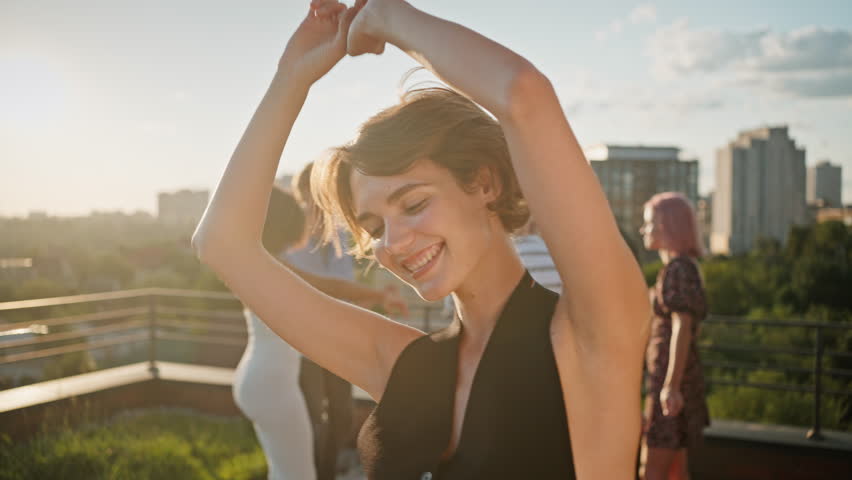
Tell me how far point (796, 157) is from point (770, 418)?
9901cm

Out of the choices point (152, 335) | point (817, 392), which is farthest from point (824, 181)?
point (152, 335)

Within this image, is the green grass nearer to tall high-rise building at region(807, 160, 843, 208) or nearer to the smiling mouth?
the smiling mouth

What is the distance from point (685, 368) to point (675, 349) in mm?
184

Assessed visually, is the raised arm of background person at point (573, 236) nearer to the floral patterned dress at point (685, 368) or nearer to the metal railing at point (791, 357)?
the floral patterned dress at point (685, 368)

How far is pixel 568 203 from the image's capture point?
0.82m

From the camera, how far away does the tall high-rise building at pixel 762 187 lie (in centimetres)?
9344

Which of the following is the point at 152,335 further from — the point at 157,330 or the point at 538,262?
the point at 538,262

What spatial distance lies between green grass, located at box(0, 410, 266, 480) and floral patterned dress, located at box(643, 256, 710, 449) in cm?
272

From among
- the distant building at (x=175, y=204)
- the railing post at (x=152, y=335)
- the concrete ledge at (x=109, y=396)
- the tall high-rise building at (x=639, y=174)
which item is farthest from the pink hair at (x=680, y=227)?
the tall high-rise building at (x=639, y=174)

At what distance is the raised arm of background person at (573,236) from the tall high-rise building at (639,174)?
3584 inches

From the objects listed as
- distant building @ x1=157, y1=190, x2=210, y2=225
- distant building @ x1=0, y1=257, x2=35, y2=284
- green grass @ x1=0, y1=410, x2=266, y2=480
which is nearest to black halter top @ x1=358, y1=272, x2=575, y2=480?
green grass @ x1=0, y1=410, x2=266, y2=480

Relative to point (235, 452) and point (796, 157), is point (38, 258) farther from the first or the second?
point (796, 157)

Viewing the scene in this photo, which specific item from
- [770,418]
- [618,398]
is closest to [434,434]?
[618,398]

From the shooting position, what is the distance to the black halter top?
3.03 feet
